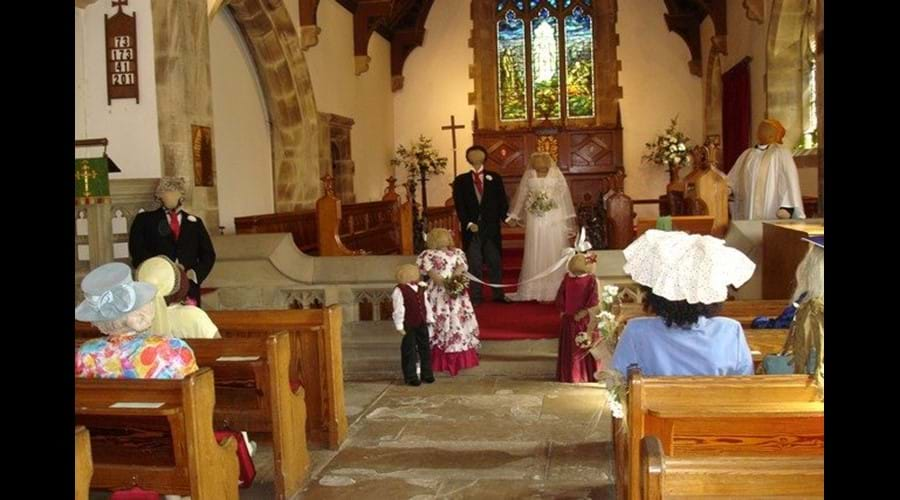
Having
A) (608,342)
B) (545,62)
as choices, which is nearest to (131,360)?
(608,342)

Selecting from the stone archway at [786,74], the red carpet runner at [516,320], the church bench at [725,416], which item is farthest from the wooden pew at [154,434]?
the stone archway at [786,74]

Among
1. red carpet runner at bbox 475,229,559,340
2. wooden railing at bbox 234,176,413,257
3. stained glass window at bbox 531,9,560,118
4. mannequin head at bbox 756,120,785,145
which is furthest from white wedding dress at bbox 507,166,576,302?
stained glass window at bbox 531,9,560,118

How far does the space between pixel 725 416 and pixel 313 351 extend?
9.27ft

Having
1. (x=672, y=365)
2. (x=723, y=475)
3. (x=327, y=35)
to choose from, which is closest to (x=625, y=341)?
(x=672, y=365)

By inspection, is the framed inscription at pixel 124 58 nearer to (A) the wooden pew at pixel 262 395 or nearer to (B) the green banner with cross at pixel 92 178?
(B) the green banner with cross at pixel 92 178

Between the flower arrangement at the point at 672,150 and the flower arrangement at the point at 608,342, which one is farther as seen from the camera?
the flower arrangement at the point at 672,150

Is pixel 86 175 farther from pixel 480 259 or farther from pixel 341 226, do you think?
pixel 341 226

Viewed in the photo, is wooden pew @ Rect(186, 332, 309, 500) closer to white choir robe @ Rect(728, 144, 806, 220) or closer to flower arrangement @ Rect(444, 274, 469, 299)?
flower arrangement @ Rect(444, 274, 469, 299)

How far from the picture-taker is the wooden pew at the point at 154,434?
310cm

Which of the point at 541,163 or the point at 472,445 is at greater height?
the point at 541,163

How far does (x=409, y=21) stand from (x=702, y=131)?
6.12 meters

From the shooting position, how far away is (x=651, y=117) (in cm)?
1756

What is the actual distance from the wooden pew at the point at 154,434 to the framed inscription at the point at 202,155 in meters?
5.79

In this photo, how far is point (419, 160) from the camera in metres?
17.0
